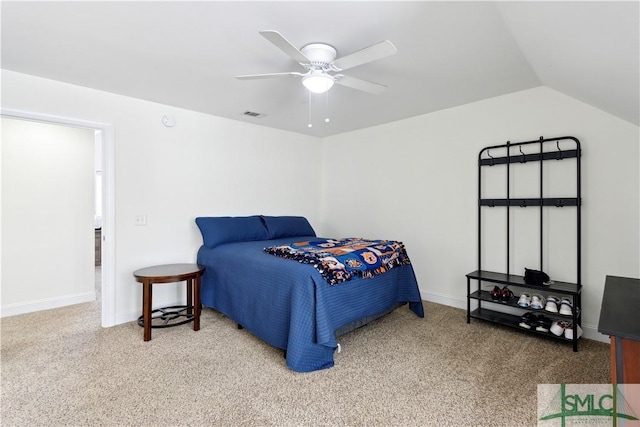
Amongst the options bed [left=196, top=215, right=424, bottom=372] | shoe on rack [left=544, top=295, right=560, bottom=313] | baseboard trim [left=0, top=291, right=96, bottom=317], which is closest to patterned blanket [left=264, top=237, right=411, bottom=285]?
bed [left=196, top=215, right=424, bottom=372]

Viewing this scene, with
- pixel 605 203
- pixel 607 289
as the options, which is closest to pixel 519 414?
pixel 607 289

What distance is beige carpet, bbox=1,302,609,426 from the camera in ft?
5.83

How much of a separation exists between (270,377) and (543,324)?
241 cm

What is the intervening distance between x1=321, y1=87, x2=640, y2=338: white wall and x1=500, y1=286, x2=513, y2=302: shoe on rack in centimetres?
29

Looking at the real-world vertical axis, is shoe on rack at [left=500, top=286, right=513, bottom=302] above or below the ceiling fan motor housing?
below

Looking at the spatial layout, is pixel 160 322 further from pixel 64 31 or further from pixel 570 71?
pixel 570 71

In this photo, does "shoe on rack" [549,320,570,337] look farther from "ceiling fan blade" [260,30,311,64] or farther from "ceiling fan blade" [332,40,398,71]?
"ceiling fan blade" [260,30,311,64]

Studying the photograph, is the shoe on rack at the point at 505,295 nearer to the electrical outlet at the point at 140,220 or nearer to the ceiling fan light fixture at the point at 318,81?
the ceiling fan light fixture at the point at 318,81

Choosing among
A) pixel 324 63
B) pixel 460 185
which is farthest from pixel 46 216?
pixel 460 185

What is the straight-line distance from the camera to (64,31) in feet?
6.64

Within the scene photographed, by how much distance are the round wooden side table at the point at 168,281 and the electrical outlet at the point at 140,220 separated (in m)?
0.52

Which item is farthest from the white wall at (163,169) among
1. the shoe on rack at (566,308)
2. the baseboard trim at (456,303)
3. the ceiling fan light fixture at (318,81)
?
the shoe on rack at (566,308)

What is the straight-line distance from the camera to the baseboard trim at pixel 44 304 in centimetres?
336

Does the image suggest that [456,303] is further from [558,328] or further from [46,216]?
[46,216]
